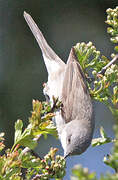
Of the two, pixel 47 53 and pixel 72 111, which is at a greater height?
pixel 47 53

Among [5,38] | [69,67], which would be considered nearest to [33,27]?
[69,67]

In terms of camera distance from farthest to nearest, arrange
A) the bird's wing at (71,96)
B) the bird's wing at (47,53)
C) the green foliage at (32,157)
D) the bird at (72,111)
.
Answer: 1. the bird's wing at (47,53)
2. the bird's wing at (71,96)
3. the bird at (72,111)
4. the green foliage at (32,157)

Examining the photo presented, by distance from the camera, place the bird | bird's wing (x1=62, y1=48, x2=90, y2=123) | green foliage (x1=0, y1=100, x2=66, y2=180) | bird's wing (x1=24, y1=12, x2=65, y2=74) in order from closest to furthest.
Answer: green foliage (x1=0, y1=100, x2=66, y2=180)
the bird
bird's wing (x1=62, y1=48, x2=90, y2=123)
bird's wing (x1=24, y1=12, x2=65, y2=74)

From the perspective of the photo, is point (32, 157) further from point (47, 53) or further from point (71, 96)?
point (47, 53)

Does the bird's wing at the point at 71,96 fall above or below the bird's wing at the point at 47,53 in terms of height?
below

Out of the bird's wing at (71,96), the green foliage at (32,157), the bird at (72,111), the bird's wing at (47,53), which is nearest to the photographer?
the green foliage at (32,157)

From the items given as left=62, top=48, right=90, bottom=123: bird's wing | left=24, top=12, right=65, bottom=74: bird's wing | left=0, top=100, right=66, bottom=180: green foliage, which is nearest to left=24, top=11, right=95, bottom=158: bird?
left=62, top=48, right=90, bottom=123: bird's wing

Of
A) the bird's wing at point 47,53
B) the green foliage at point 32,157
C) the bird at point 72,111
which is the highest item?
the bird's wing at point 47,53

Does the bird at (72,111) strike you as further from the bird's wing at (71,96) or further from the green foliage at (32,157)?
the green foliage at (32,157)

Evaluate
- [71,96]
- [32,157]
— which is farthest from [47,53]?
[32,157]

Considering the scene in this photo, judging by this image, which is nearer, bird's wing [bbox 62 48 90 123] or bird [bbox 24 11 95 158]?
bird [bbox 24 11 95 158]

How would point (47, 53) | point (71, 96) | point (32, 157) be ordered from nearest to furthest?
point (32, 157) → point (71, 96) → point (47, 53)

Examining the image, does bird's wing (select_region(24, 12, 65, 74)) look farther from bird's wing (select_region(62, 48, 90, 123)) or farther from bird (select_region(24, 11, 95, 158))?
bird's wing (select_region(62, 48, 90, 123))

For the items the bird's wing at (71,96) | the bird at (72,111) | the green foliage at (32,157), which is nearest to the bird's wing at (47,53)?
the bird at (72,111)
